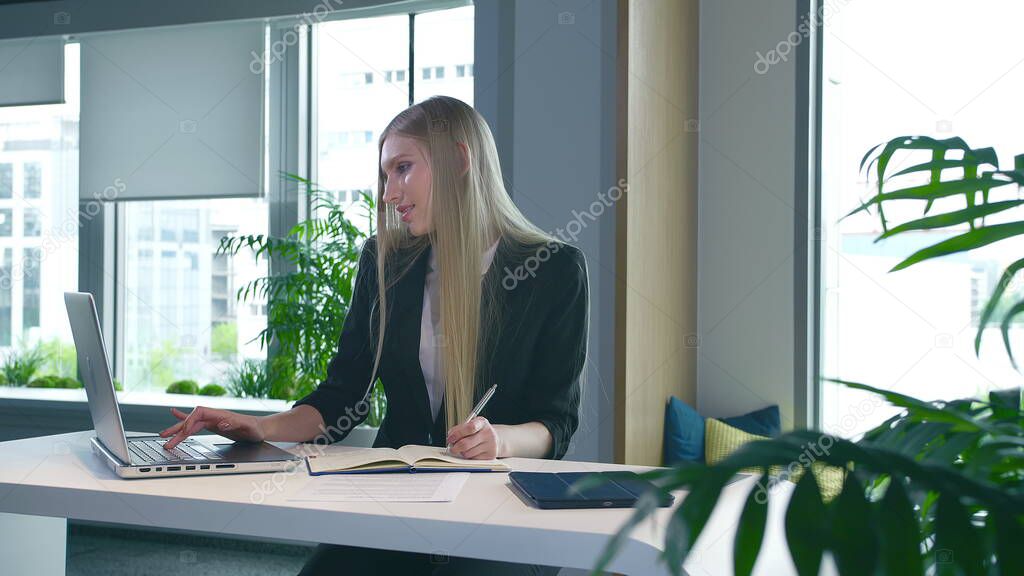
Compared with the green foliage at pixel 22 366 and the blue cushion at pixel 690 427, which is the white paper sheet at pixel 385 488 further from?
the green foliage at pixel 22 366

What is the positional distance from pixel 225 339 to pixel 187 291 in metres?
0.31

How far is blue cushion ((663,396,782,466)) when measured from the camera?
297 cm

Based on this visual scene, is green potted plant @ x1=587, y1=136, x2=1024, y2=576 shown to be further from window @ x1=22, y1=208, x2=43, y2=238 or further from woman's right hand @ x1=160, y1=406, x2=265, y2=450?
window @ x1=22, y1=208, x2=43, y2=238

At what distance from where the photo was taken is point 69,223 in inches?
156

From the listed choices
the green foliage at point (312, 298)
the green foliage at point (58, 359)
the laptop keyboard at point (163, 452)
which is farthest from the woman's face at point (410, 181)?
the green foliage at point (58, 359)

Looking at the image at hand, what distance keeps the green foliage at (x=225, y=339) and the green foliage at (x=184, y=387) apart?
17cm

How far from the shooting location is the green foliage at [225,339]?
3775 millimetres

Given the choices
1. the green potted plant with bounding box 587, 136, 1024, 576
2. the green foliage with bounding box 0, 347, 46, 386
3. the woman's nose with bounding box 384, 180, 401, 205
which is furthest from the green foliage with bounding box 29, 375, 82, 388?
the green potted plant with bounding box 587, 136, 1024, 576

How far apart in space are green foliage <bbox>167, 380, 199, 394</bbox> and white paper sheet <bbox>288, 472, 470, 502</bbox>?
284 centimetres

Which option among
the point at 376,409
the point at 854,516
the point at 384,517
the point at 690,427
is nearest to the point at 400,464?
the point at 384,517

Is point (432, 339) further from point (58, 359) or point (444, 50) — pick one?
point (58, 359)

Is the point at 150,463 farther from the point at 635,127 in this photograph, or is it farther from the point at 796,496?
the point at 635,127

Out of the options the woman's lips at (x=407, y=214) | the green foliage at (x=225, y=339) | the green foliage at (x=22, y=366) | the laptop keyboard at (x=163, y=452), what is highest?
the woman's lips at (x=407, y=214)

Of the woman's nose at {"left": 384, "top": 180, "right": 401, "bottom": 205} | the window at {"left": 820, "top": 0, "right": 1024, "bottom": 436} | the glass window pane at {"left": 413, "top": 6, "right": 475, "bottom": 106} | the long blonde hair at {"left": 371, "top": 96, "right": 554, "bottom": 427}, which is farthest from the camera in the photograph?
the glass window pane at {"left": 413, "top": 6, "right": 475, "bottom": 106}
